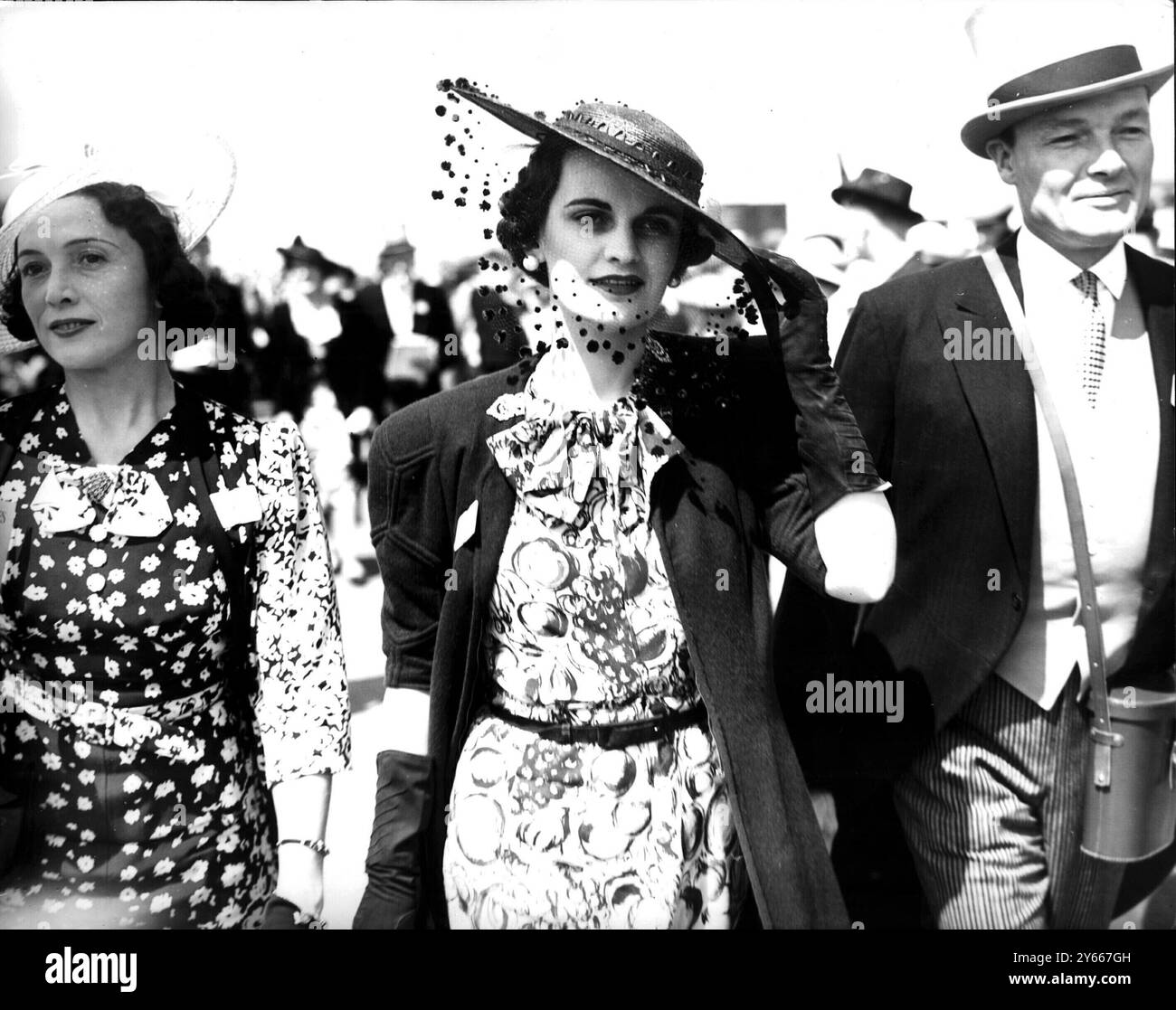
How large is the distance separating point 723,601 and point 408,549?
27.5 inches

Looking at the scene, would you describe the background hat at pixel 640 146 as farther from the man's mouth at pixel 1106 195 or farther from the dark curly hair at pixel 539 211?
the man's mouth at pixel 1106 195

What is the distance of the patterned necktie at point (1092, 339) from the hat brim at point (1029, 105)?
0.41 meters

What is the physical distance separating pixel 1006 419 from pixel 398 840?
67.7 inches

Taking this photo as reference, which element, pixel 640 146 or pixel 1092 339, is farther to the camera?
pixel 1092 339

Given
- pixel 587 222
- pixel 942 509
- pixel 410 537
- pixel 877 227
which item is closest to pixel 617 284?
pixel 587 222

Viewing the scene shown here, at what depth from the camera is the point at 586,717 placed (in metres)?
2.59

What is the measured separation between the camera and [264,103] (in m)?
3.11

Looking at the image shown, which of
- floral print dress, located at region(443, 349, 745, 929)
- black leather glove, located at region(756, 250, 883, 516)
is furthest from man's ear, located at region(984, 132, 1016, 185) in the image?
floral print dress, located at region(443, 349, 745, 929)

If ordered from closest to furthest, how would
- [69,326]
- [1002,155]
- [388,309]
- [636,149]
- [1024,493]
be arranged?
[636,149] → [69,326] → [1024,493] → [1002,155] → [388,309]

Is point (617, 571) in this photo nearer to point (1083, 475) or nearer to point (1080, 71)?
point (1083, 475)

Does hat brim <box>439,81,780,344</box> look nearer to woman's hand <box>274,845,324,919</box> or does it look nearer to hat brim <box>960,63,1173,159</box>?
hat brim <box>960,63,1173,159</box>

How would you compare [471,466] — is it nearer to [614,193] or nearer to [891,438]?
[614,193]

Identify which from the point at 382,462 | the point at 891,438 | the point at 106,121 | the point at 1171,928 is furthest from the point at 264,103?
the point at 1171,928

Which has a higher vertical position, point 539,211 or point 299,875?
point 539,211
